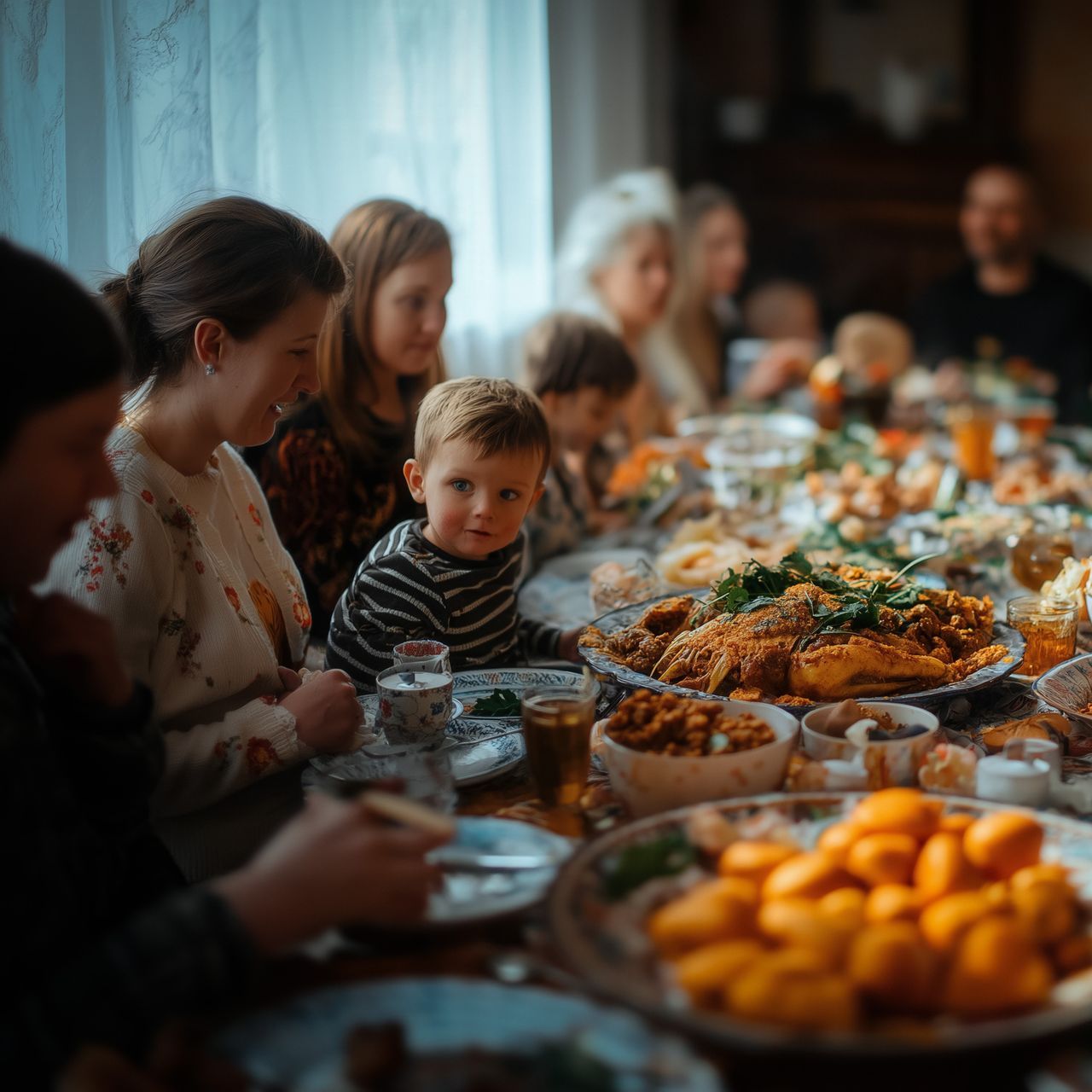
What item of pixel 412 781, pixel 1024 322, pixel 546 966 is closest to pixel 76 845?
pixel 412 781

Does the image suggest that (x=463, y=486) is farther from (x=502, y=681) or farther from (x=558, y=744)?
(x=558, y=744)

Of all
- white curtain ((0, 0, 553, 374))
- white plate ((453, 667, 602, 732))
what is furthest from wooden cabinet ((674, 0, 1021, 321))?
white plate ((453, 667, 602, 732))

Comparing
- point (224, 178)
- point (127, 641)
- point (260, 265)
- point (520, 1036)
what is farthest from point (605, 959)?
point (224, 178)

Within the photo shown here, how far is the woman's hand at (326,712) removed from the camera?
1.44m

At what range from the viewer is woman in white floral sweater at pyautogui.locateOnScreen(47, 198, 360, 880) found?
56.6 inches

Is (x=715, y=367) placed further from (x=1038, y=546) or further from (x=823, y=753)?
(x=823, y=753)

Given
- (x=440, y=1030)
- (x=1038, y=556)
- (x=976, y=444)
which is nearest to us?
(x=440, y=1030)

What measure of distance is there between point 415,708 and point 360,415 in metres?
1.12

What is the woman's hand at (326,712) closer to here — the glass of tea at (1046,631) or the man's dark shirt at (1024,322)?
the glass of tea at (1046,631)

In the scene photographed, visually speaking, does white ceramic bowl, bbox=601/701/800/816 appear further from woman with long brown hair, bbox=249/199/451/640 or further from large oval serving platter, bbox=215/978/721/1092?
woman with long brown hair, bbox=249/199/451/640

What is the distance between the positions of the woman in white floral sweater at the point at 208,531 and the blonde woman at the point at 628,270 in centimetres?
238

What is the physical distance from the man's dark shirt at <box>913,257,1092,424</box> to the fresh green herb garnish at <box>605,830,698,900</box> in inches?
185

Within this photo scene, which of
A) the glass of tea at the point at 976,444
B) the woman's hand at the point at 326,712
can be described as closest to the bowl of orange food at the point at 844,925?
the woman's hand at the point at 326,712

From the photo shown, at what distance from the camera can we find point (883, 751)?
1303 millimetres
